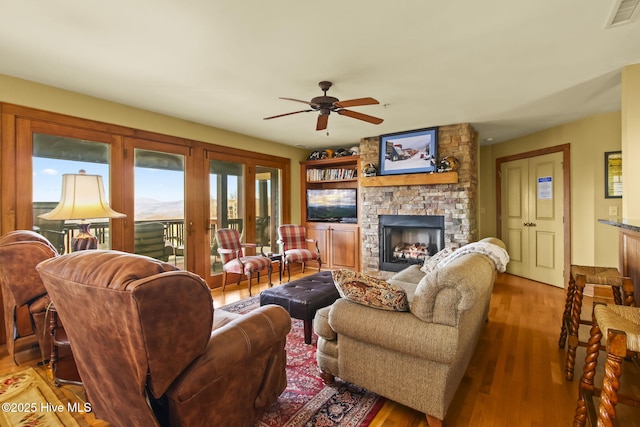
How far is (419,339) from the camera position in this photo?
A: 1519 mm

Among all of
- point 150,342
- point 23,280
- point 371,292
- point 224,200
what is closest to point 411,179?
point 224,200

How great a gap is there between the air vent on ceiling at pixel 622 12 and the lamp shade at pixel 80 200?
3827 mm

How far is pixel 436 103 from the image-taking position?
3.40m

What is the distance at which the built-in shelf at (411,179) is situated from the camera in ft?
13.8

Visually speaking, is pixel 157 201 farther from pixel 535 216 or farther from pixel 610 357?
pixel 535 216

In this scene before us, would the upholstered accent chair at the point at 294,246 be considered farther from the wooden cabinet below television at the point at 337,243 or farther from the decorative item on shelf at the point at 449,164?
the decorative item on shelf at the point at 449,164

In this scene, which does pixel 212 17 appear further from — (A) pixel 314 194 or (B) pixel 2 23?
(A) pixel 314 194

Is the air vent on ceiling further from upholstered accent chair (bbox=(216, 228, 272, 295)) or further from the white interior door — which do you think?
upholstered accent chair (bbox=(216, 228, 272, 295))

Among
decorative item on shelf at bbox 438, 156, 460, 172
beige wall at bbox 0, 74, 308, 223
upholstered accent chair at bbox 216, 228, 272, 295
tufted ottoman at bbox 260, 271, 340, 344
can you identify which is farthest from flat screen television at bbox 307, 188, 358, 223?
tufted ottoman at bbox 260, 271, 340, 344

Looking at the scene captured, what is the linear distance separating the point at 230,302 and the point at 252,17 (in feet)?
10.2

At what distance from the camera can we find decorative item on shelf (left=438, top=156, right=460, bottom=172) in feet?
13.7

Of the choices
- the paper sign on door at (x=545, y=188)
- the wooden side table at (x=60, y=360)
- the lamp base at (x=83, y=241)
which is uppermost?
the paper sign on door at (x=545, y=188)

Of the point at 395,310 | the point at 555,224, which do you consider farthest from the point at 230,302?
the point at 555,224

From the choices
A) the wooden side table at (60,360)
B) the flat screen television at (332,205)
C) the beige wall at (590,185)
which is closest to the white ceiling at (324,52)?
the beige wall at (590,185)
